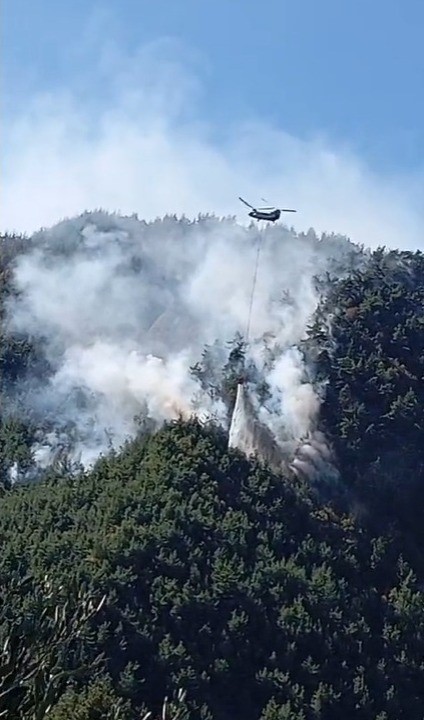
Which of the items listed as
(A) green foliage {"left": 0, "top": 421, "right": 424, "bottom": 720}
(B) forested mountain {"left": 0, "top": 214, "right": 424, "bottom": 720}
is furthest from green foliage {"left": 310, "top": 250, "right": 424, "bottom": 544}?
(A) green foliage {"left": 0, "top": 421, "right": 424, "bottom": 720}

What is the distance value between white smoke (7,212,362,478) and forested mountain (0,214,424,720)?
0.63 ft

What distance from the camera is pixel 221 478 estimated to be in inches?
2618

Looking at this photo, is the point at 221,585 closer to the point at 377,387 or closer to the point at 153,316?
the point at 377,387

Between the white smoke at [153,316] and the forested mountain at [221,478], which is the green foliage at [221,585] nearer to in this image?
the forested mountain at [221,478]

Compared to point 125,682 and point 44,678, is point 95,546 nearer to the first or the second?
point 125,682

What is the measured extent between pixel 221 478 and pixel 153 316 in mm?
24900

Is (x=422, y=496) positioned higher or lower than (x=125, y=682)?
higher

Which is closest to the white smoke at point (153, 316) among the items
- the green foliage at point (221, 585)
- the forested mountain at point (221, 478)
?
the forested mountain at point (221, 478)

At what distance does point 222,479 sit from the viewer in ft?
218

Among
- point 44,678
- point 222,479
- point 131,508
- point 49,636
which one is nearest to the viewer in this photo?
point 44,678

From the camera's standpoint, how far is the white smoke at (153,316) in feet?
244

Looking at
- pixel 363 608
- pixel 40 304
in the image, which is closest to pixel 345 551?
pixel 363 608

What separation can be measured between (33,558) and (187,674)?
1003 centimetres

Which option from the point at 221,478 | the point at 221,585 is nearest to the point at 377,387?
the point at 221,478
